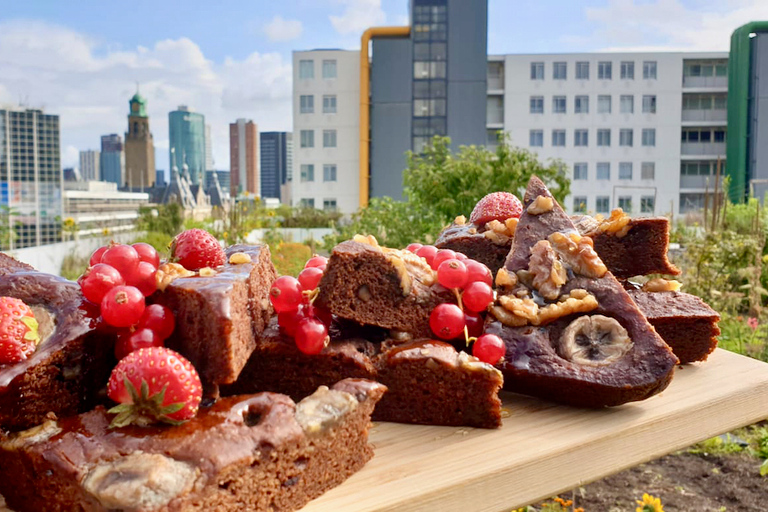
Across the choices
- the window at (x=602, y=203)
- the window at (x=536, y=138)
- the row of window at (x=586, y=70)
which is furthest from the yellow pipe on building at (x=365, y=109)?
the window at (x=602, y=203)

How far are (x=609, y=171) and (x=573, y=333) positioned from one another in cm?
3253

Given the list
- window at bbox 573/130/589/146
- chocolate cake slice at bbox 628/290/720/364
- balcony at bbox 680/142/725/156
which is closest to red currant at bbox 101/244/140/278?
chocolate cake slice at bbox 628/290/720/364

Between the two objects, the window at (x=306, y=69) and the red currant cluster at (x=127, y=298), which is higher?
the window at (x=306, y=69)

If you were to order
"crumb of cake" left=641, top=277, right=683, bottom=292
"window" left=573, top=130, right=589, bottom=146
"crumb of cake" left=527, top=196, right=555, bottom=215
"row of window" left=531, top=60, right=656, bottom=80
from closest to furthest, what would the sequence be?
"crumb of cake" left=527, top=196, right=555, bottom=215
"crumb of cake" left=641, top=277, right=683, bottom=292
"row of window" left=531, top=60, right=656, bottom=80
"window" left=573, top=130, right=589, bottom=146

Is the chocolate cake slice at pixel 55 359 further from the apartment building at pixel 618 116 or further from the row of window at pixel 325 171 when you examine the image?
the apartment building at pixel 618 116

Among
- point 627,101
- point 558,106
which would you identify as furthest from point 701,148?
point 558,106

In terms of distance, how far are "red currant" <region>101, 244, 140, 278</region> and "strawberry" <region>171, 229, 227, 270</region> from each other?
12 cm

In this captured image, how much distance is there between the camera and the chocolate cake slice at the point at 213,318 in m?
1.24

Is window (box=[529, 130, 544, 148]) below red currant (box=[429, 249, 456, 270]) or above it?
above

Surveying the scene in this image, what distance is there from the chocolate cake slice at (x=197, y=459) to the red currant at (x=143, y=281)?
26 centimetres

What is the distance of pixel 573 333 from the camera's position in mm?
1629

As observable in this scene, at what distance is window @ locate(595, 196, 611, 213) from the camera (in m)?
32.7

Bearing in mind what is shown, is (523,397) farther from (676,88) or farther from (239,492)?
(676,88)

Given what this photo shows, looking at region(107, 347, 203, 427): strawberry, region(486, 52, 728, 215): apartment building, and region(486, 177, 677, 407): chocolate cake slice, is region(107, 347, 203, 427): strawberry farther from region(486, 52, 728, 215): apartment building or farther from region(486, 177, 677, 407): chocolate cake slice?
region(486, 52, 728, 215): apartment building
